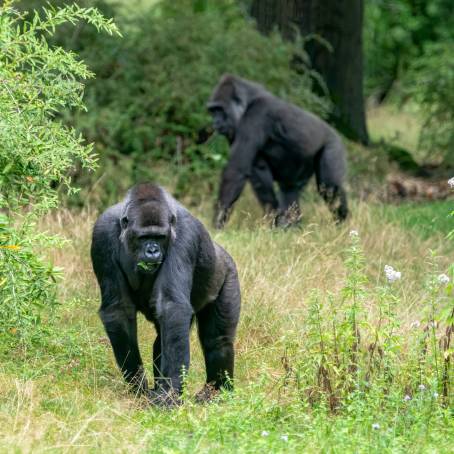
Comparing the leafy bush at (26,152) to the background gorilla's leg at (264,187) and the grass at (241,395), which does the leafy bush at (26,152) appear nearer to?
the grass at (241,395)

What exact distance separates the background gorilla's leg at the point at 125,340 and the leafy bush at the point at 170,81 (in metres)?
5.87

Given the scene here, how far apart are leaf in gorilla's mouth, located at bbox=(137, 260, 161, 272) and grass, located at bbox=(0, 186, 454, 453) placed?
54 centimetres

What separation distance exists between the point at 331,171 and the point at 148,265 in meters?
5.36

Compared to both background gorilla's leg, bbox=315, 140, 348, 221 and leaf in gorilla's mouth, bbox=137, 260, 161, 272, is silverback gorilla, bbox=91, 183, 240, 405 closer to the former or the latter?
leaf in gorilla's mouth, bbox=137, 260, 161, 272

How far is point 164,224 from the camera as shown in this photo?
4461mm

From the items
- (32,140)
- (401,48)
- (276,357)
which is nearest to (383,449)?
(276,357)

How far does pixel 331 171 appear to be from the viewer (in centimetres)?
967

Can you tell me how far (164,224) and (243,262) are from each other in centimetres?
228

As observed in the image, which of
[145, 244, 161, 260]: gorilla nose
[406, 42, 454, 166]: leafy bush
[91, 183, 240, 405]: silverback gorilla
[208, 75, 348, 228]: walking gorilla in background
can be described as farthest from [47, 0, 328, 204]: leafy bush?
[145, 244, 161, 260]: gorilla nose

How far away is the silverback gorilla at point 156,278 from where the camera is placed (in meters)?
4.46

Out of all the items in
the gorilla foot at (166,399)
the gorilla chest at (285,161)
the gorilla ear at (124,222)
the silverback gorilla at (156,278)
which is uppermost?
the gorilla ear at (124,222)

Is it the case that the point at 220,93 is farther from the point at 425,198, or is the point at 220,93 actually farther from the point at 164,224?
the point at 164,224

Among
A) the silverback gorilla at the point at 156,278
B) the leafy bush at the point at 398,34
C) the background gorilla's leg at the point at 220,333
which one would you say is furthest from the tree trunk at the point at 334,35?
the silverback gorilla at the point at 156,278

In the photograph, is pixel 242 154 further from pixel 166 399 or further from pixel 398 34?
pixel 398 34
